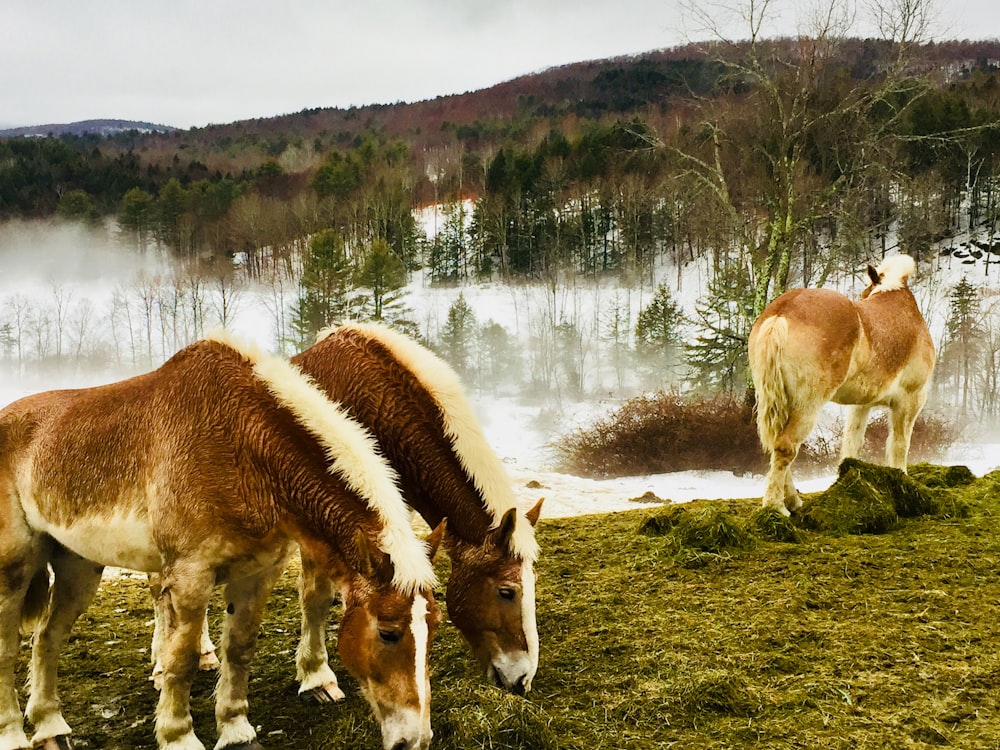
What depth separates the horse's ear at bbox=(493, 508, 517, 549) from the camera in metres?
2.97

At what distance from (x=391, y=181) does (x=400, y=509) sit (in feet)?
136

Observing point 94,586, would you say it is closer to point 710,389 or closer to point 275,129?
point 710,389

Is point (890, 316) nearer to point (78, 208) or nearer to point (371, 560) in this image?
point (371, 560)

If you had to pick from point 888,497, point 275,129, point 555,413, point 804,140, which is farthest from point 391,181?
point 275,129

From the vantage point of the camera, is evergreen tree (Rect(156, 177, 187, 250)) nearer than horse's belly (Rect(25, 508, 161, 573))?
No

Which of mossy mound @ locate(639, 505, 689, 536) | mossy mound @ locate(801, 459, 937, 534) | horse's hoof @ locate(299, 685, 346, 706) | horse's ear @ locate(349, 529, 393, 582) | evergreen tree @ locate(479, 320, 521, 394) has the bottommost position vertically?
evergreen tree @ locate(479, 320, 521, 394)

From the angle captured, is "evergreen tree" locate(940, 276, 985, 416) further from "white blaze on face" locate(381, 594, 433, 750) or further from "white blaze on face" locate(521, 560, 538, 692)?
"white blaze on face" locate(381, 594, 433, 750)

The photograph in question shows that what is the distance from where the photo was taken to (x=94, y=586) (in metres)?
3.21

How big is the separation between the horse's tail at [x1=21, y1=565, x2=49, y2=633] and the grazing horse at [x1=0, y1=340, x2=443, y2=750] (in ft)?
0.18

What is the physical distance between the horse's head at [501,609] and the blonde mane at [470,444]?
8cm

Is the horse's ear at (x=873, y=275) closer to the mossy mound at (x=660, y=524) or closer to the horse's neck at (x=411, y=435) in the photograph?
the mossy mound at (x=660, y=524)

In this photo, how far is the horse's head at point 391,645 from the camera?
2223mm

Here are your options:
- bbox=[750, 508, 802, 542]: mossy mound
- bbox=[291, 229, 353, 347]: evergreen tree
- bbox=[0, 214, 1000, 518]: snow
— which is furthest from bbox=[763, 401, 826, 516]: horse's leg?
bbox=[291, 229, 353, 347]: evergreen tree

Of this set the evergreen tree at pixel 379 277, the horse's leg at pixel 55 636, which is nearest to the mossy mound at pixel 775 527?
the horse's leg at pixel 55 636
